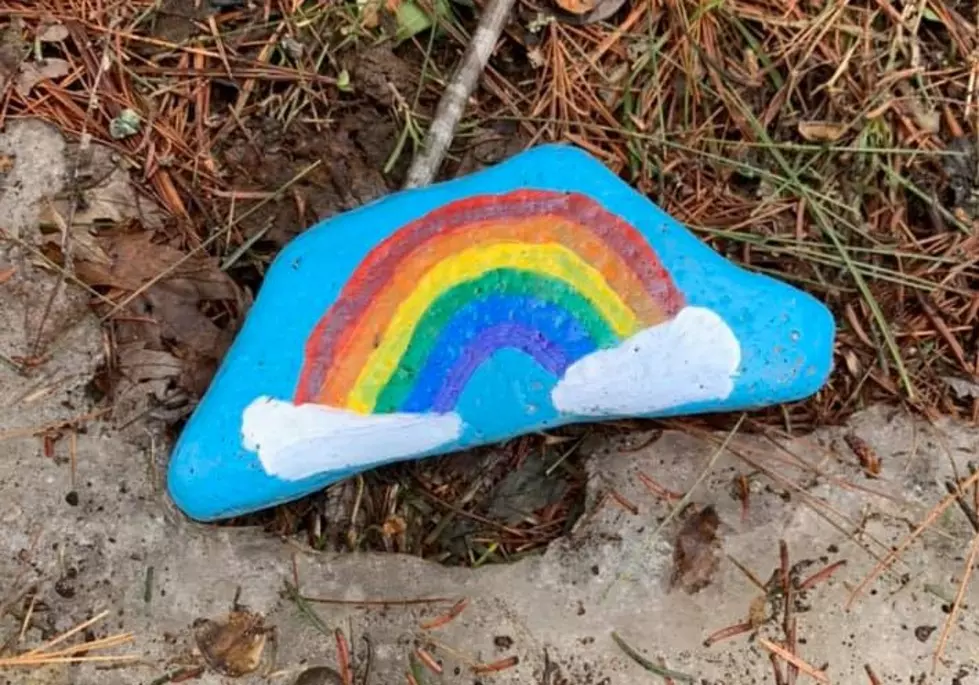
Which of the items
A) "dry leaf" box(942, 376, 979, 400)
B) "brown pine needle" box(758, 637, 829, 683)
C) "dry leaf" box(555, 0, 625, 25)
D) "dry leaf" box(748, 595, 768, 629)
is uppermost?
"dry leaf" box(555, 0, 625, 25)

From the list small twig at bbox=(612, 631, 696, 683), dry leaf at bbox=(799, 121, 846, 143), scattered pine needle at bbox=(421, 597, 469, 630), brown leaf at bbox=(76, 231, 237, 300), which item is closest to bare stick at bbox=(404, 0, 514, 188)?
brown leaf at bbox=(76, 231, 237, 300)

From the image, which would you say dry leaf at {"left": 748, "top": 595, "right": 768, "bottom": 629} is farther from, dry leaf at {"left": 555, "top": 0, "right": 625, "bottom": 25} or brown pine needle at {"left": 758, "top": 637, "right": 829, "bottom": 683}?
dry leaf at {"left": 555, "top": 0, "right": 625, "bottom": 25}

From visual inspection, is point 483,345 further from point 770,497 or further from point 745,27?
point 745,27

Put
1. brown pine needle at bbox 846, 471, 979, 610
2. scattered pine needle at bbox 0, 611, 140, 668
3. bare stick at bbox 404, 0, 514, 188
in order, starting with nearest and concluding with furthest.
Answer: scattered pine needle at bbox 0, 611, 140, 668, brown pine needle at bbox 846, 471, 979, 610, bare stick at bbox 404, 0, 514, 188

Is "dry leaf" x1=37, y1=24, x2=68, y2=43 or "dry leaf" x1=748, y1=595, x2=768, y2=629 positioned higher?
"dry leaf" x1=37, y1=24, x2=68, y2=43

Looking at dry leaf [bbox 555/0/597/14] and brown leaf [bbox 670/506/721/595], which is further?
dry leaf [bbox 555/0/597/14]

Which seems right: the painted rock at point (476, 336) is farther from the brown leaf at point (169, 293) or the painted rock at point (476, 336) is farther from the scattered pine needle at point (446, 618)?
the scattered pine needle at point (446, 618)

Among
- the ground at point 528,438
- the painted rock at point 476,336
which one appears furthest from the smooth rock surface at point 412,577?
the painted rock at point 476,336

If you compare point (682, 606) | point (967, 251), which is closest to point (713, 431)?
point (682, 606)
